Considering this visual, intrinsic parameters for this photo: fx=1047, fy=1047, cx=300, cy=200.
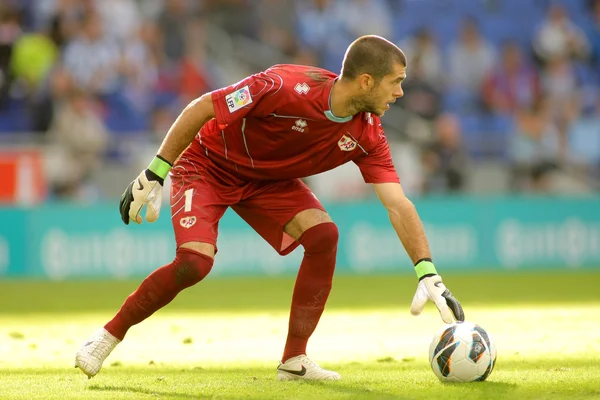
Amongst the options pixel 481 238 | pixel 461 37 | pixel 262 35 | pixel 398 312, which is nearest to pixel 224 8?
pixel 262 35

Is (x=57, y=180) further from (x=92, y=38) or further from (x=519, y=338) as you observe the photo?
(x=519, y=338)

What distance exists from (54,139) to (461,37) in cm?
812

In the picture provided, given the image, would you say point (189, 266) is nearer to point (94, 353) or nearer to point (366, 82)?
point (94, 353)

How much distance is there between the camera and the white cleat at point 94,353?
6.32 meters

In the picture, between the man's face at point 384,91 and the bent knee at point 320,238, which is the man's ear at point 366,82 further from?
the bent knee at point 320,238

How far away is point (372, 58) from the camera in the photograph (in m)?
6.23

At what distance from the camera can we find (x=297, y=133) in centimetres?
651

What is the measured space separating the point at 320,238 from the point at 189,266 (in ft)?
2.84

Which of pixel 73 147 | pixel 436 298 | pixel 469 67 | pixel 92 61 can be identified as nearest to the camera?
pixel 436 298

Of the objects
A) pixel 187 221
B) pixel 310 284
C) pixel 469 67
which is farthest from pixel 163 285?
pixel 469 67

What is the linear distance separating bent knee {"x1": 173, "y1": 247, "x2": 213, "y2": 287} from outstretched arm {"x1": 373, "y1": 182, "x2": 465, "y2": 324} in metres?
1.20

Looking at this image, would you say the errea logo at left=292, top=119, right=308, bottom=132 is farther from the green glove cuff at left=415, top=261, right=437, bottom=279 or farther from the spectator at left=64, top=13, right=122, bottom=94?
the spectator at left=64, top=13, right=122, bottom=94

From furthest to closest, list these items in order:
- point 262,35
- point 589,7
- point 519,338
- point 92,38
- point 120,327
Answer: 1. point 589,7
2. point 262,35
3. point 92,38
4. point 519,338
5. point 120,327

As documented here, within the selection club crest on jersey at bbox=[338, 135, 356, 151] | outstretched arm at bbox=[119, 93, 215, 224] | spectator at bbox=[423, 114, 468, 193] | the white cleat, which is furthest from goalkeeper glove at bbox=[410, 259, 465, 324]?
spectator at bbox=[423, 114, 468, 193]
